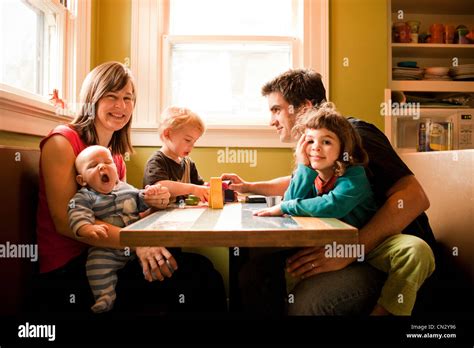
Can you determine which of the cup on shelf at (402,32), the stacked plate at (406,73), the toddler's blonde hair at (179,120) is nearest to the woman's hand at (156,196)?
the toddler's blonde hair at (179,120)

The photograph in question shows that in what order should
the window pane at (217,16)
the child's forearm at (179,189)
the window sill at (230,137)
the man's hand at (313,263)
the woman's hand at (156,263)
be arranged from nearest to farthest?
the man's hand at (313,263), the woman's hand at (156,263), the child's forearm at (179,189), the window sill at (230,137), the window pane at (217,16)

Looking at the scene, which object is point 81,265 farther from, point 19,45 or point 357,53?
point 357,53

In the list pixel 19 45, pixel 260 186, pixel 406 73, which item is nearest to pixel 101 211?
pixel 260 186

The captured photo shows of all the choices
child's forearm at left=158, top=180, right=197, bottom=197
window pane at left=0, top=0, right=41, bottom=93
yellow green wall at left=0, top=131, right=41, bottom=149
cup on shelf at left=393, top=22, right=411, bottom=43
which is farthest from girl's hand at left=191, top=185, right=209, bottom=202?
cup on shelf at left=393, top=22, right=411, bottom=43

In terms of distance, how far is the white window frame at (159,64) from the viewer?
9.23 ft

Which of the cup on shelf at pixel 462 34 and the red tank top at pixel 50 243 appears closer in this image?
the red tank top at pixel 50 243

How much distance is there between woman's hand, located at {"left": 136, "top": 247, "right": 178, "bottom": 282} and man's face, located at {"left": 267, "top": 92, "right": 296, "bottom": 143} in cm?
81

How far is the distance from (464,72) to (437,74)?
0.62ft

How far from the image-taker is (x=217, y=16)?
2953 millimetres

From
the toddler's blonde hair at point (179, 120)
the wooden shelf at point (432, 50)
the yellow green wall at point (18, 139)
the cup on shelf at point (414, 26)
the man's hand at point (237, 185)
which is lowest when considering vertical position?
the man's hand at point (237, 185)

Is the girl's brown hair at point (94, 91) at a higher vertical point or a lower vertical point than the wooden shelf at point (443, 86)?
lower

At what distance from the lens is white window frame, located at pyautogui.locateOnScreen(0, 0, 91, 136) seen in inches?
73.6

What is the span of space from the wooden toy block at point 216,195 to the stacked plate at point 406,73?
2.02 metres

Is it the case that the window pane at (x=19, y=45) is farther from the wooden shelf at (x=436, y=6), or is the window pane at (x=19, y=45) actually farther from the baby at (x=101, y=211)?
the wooden shelf at (x=436, y=6)
